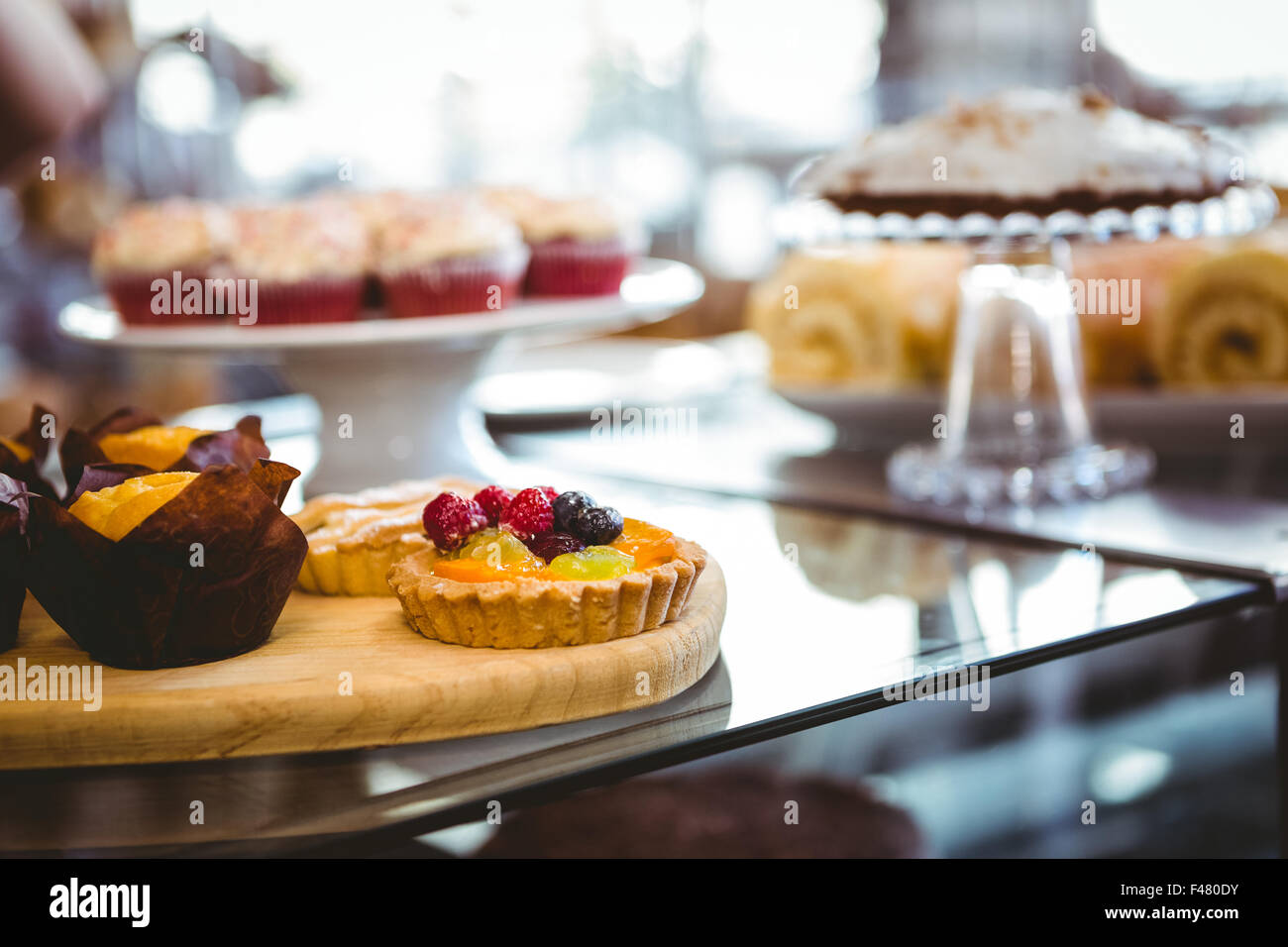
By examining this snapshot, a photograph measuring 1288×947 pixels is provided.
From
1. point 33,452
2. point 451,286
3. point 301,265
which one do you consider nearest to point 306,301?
point 301,265

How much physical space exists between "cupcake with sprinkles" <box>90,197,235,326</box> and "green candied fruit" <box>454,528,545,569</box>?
1.17 metres

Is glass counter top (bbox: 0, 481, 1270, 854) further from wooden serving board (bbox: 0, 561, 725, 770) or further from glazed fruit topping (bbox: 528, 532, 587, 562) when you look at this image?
glazed fruit topping (bbox: 528, 532, 587, 562)

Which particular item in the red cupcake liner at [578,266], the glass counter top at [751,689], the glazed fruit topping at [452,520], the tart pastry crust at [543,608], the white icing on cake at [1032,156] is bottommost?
the glass counter top at [751,689]

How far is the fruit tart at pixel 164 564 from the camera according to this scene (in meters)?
0.85

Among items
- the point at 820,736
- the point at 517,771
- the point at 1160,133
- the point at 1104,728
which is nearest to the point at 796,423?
the point at 820,736

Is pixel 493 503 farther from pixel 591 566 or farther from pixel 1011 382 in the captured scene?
pixel 1011 382

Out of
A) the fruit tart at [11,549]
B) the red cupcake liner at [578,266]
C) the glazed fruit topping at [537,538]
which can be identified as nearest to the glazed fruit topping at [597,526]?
the glazed fruit topping at [537,538]

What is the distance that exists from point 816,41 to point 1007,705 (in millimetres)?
4887

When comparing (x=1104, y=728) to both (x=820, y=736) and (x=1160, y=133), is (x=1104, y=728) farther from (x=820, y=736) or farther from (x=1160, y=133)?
(x=1160, y=133)

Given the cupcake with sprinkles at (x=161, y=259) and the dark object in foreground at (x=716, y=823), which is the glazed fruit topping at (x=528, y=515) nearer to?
the dark object in foreground at (x=716, y=823)

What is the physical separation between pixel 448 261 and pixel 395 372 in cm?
25

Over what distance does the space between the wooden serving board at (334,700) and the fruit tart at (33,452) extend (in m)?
0.21

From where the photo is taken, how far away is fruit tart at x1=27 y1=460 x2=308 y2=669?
85 cm

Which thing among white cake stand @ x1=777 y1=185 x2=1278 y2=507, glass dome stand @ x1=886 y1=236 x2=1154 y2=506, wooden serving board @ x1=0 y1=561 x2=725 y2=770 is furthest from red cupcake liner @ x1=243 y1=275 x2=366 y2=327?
wooden serving board @ x1=0 y1=561 x2=725 y2=770
